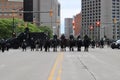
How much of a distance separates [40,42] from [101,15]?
10844 cm

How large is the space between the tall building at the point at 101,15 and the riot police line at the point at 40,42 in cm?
6714

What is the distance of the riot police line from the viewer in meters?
55.2

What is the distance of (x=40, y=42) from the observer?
58.4 meters

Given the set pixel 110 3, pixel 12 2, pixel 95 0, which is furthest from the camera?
pixel 12 2

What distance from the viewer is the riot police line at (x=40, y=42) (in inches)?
2173

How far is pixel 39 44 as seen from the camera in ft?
197

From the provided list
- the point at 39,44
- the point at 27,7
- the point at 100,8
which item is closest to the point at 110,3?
the point at 100,8

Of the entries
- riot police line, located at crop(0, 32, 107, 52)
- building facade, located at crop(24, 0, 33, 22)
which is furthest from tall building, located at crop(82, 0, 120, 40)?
riot police line, located at crop(0, 32, 107, 52)

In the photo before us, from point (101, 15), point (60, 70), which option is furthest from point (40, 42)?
point (101, 15)

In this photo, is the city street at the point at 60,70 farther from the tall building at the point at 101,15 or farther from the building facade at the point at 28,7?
the building facade at the point at 28,7

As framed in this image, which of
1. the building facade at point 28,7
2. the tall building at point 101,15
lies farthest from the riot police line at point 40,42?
the building facade at point 28,7

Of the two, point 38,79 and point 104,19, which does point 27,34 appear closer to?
point 38,79

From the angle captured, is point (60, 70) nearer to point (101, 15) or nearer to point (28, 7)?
point (101, 15)

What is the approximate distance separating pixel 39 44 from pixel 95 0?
368 feet
